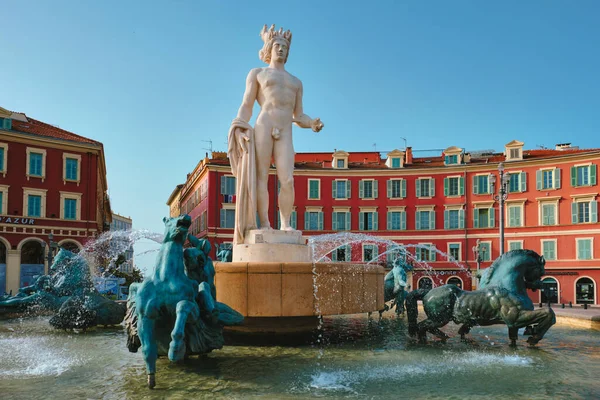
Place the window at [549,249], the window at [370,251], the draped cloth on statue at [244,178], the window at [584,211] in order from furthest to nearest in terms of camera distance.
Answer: the window at [370,251], the window at [549,249], the window at [584,211], the draped cloth on statue at [244,178]

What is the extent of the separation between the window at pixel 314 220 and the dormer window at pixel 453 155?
12687 millimetres

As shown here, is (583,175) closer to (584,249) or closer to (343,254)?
(584,249)

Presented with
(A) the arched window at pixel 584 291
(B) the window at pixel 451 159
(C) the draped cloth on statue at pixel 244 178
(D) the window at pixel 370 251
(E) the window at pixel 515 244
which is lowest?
(A) the arched window at pixel 584 291

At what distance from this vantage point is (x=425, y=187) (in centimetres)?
4731

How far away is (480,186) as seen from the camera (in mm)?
45750

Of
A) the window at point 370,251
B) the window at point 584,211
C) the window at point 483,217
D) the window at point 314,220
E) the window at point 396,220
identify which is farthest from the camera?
the window at point 314,220

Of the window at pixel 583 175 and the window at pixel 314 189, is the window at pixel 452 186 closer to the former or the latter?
the window at pixel 583 175

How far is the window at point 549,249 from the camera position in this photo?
42.4 meters

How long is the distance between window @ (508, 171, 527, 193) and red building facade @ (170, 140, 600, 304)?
0.26 feet

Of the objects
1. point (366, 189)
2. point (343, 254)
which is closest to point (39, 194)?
point (343, 254)

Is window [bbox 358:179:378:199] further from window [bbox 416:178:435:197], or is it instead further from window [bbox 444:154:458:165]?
window [bbox 444:154:458:165]

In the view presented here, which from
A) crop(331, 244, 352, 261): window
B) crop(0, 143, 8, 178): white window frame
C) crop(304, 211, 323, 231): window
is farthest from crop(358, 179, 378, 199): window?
crop(0, 143, 8, 178): white window frame

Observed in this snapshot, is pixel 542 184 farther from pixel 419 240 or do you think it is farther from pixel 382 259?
pixel 382 259

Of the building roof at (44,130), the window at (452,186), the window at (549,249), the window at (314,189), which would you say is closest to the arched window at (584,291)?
the window at (549,249)
